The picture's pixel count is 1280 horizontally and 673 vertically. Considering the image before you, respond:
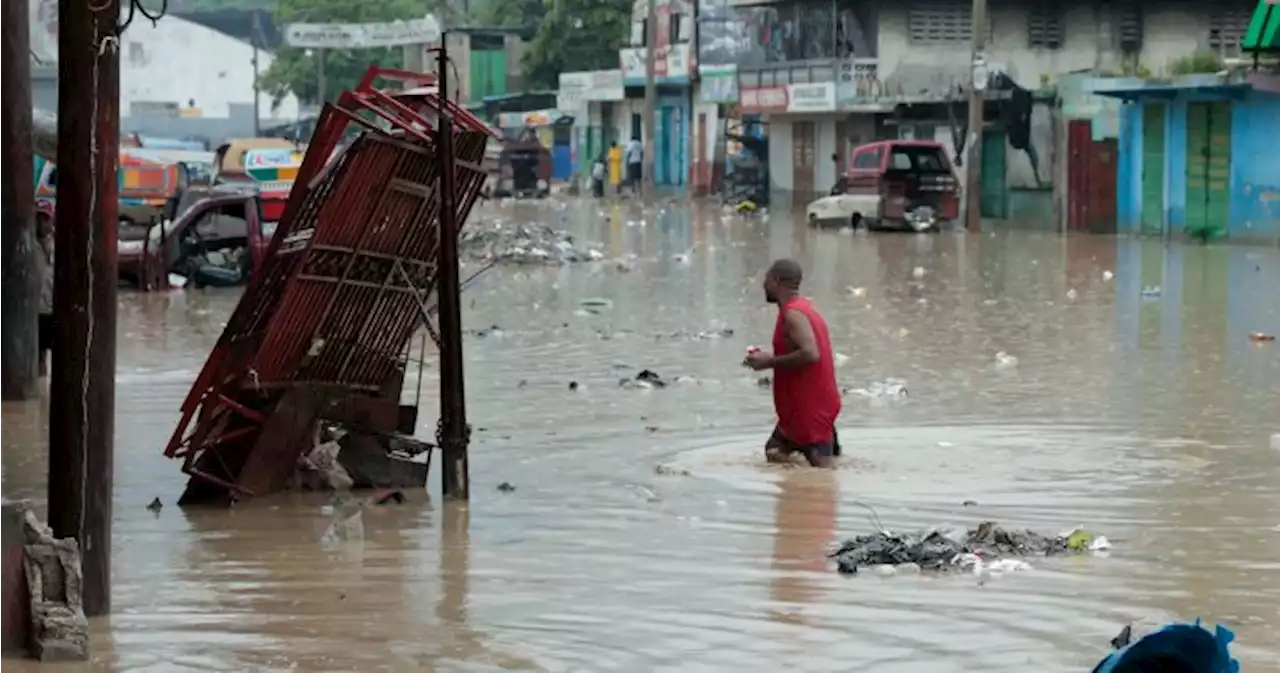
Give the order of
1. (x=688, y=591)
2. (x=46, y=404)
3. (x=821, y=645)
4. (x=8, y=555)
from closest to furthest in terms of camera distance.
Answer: (x=8, y=555) → (x=821, y=645) → (x=688, y=591) → (x=46, y=404)

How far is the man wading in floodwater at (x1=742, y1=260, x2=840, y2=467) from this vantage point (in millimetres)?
11469

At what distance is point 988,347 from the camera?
736 inches

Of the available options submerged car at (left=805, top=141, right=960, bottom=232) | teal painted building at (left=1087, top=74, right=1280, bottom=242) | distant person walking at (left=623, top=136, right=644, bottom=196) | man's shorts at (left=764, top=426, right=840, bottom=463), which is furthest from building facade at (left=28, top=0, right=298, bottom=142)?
man's shorts at (left=764, top=426, right=840, bottom=463)

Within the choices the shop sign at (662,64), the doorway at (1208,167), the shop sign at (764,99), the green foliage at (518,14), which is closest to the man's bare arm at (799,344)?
the doorway at (1208,167)

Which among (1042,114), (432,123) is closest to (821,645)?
(432,123)

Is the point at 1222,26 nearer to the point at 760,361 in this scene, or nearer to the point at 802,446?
the point at 802,446

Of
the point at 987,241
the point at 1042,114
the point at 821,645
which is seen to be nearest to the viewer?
the point at 821,645

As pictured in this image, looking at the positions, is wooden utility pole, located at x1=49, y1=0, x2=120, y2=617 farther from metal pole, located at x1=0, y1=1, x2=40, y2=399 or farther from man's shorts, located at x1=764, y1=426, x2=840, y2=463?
metal pole, located at x1=0, y1=1, x2=40, y2=399

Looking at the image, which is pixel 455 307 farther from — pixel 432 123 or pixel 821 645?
pixel 821 645

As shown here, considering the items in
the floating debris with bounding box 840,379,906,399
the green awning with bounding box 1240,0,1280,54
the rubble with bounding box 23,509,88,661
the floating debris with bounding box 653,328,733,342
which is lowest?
the floating debris with bounding box 653,328,733,342

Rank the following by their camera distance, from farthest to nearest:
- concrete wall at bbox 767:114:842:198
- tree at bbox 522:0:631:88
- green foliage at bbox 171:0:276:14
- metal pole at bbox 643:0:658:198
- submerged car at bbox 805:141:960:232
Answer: green foliage at bbox 171:0:276:14
tree at bbox 522:0:631:88
metal pole at bbox 643:0:658:198
concrete wall at bbox 767:114:842:198
submerged car at bbox 805:141:960:232

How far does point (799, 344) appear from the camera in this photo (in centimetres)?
1148

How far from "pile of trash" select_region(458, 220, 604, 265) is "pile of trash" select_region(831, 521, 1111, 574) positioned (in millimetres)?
20656

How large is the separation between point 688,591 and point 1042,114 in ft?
120
